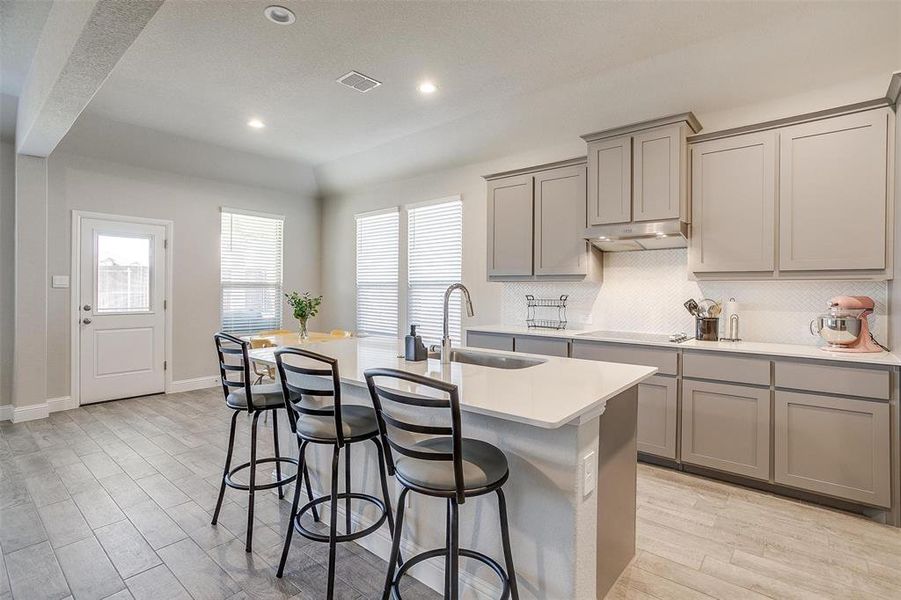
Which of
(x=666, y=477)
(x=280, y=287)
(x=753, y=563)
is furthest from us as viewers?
(x=280, y=287)

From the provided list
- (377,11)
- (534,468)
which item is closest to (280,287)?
(377,11)

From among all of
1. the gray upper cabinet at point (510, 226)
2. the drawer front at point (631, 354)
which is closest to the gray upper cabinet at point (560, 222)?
the gray upper cabinet at point (510, 226)

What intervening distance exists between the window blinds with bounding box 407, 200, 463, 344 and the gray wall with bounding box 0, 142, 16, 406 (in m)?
4.14

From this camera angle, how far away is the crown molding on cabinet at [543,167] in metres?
3.96

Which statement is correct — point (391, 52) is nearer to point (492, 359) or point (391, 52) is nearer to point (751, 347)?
point (492, 359)

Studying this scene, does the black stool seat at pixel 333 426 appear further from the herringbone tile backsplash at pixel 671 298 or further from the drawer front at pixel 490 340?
the herringbone tile backsplash at pixel 671 298

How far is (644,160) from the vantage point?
3.45 m

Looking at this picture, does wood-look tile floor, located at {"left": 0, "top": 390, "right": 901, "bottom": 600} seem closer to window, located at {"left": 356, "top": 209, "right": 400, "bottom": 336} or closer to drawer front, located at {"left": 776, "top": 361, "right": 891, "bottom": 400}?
drawer front, located at {"left": 776, "top": 361, "right": 891, "bottom": 400}

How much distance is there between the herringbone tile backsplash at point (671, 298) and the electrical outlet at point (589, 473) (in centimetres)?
249

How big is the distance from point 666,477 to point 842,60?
9.80 feet

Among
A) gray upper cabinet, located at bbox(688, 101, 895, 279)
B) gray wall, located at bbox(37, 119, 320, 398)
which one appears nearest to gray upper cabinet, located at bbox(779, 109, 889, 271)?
gray upper cabinet, located at bbox(688, 101, 895, 279)

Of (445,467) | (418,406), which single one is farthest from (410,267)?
(445,467)

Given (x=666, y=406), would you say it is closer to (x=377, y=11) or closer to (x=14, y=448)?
(x=377, y=11)

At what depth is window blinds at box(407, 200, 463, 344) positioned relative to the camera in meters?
5.28
